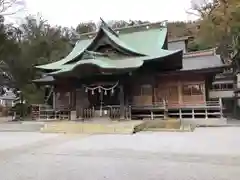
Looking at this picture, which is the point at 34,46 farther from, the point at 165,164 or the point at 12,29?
the point at 165,164

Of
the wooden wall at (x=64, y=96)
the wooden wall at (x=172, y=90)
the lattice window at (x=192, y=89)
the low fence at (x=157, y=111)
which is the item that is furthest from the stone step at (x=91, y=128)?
the lattice window at (x=192, y=89)

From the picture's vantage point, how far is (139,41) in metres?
23.8

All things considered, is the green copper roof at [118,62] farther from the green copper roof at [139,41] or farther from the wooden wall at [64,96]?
the wooden wall at [64,96]

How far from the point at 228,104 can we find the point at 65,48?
69.2 feet

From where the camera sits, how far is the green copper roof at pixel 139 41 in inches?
845

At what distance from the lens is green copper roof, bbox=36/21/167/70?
21464mm

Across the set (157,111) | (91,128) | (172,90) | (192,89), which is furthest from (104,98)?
(192,89)

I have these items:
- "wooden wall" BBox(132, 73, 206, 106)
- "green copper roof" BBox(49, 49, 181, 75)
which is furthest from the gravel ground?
"wooden wall" BBox(132, 73, 206, 106)

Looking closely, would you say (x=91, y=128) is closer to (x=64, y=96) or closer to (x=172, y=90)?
(x=172, y=90)

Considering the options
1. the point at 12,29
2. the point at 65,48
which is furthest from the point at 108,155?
the point at 65,48

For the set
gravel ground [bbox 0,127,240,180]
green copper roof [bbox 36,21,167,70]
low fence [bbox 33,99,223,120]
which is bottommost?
gravel ground [bbox 0,127,240,180]

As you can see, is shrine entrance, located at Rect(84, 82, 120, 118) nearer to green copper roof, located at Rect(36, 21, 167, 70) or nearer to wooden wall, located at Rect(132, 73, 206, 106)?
wooden wall, located at Rect(132, 73, 206, 106)

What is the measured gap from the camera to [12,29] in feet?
107

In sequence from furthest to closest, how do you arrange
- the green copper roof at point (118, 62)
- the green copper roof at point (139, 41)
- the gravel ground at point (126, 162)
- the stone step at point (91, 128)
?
the green copper roof at point (139, 41) < the green copper roof at point (118, 62) < the stone step at point (91, 128) < the gravel ground at point (126, 162)
